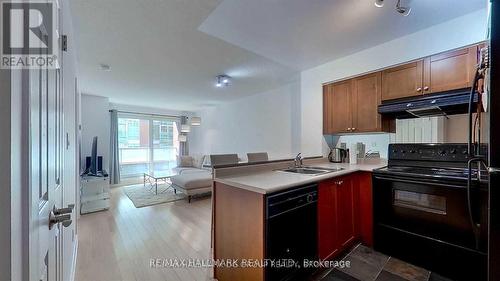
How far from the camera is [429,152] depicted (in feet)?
7.51

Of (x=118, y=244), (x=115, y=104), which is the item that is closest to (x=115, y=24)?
(x=118, y=244)

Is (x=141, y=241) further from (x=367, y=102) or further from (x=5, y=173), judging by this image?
(x=367, y=102)

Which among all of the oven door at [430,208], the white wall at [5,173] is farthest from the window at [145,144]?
the white wall at [5,173]

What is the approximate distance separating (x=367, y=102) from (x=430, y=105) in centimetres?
67

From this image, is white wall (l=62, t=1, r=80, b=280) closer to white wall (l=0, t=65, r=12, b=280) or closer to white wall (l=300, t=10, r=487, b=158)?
white wall (l=0, t=65, r=12, b=280)

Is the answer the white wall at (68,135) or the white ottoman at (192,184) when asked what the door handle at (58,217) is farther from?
the white ottoman at (192,184)

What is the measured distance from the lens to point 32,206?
55 centimetres

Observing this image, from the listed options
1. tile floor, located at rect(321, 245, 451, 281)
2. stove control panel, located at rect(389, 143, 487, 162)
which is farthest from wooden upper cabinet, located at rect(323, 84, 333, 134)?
tile floor, located at rect(321, 245, 451, 281)

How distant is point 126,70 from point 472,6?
14.1 feet

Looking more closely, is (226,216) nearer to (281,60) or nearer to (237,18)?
(237,18)

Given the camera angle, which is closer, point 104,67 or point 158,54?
point 158,54

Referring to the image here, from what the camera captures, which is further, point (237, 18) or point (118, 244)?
point (118, 244)

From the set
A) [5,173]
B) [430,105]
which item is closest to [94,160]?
[5,173]

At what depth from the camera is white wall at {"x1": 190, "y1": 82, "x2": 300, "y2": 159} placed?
441 centimetres
